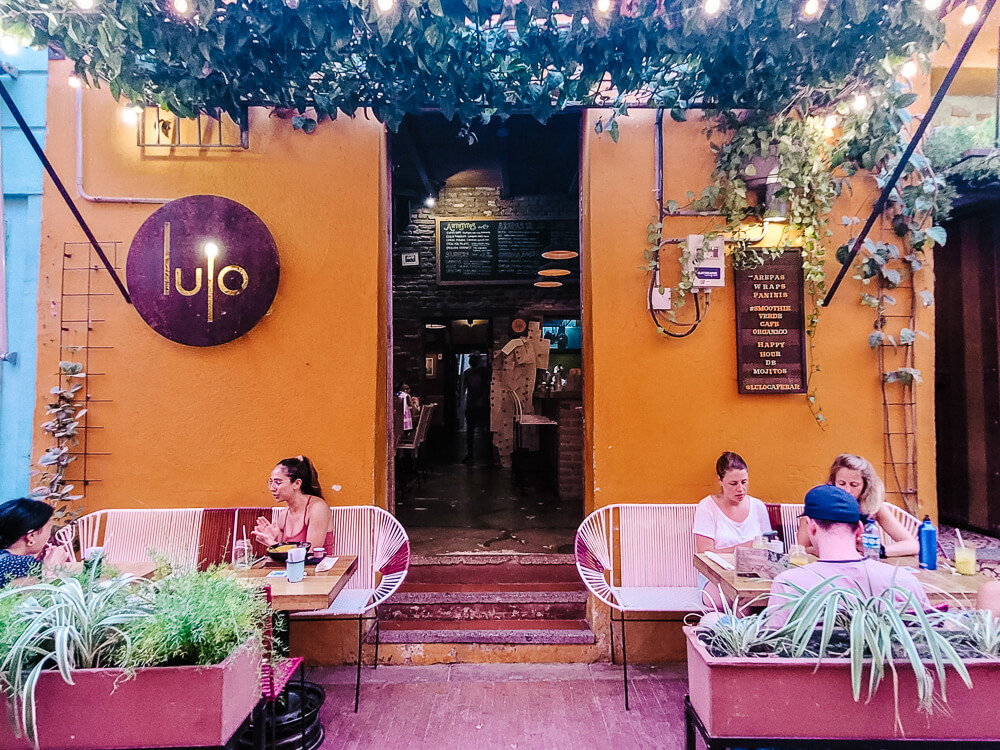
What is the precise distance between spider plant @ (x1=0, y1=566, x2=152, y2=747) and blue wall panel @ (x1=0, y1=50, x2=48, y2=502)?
279cm

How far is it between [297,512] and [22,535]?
4.15 feet

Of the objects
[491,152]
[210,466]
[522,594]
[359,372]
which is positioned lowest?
[522,594]

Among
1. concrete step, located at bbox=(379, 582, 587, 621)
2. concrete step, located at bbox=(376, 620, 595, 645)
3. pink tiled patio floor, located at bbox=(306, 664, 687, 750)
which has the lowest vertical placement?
pink tiled patio floor, located at bbox=(306, 664, 687, 750)

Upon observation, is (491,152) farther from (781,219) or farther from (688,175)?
(781,219)

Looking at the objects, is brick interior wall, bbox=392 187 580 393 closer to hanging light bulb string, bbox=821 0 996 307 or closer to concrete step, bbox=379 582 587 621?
hanging light bulb string, bbox=821 0 996 307

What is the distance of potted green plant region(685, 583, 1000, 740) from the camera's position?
59.5 inches

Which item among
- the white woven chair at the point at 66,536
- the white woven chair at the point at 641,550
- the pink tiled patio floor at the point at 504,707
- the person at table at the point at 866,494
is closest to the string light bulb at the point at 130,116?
the white woven chair at the point at 66,536

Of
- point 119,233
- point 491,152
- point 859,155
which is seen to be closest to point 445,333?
point 491,152

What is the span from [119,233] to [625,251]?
3353 millimetres

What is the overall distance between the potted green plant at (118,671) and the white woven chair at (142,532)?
81.1 inches

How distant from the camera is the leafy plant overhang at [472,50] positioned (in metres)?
2.60

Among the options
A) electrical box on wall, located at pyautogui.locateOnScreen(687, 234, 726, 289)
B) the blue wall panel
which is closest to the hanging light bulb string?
electrical box on wall, located at pyautogui.locateOnScreen(687, 234, 726, 289)

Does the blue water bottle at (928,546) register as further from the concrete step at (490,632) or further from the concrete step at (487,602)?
the concrete step at (487,602)

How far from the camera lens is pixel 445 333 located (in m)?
13.1
